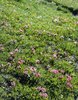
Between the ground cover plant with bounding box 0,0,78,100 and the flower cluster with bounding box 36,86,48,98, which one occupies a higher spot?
the ground cover plant with bounding box 0,0,78,100

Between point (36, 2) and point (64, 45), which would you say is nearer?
point (64, 45)

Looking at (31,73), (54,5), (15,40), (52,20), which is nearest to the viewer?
(31,73)

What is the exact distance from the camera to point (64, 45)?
21.1 metres

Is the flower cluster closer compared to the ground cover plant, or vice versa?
the flower cluster

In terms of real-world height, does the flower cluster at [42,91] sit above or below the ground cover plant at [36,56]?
below

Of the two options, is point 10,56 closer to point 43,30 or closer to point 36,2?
point 43,30

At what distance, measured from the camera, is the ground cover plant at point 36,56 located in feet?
55.1

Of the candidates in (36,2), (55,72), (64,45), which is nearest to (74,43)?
(64,45)

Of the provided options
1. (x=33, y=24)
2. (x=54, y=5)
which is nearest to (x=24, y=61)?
(x=33, y=24)

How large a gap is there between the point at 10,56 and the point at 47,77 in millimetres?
2798

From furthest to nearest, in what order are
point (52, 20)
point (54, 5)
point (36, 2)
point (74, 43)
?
point (54, 5)
point (36, 2)
point (52, 20)
point (74, 43)

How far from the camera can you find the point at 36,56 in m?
19.2

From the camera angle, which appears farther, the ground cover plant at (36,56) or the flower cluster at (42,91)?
the ground cover plant at (36,56)

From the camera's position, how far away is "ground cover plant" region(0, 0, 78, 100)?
16.8 metres
